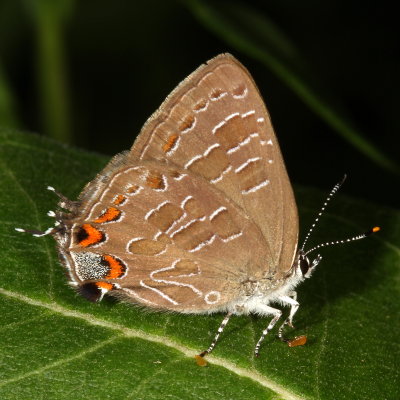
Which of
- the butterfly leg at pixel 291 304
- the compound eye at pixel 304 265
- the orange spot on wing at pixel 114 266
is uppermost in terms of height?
the compound eye at pixel 304 265

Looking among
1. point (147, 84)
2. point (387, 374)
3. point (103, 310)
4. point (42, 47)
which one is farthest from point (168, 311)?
point (147, 84)

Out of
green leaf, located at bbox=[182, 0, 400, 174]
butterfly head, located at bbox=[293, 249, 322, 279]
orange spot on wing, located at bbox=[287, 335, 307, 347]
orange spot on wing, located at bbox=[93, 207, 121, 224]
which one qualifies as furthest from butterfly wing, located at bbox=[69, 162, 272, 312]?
green leaf, located at bbox=[182, 0, 400, 174]

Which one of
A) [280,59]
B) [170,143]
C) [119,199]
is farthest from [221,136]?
[280,59]

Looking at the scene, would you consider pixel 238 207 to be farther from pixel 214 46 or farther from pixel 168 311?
pixel 214 46

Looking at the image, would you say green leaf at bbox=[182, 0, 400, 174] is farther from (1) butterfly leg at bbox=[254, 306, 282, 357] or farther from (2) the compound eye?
(1) butterfly leg at bbox=[254, 306, 282, 357]

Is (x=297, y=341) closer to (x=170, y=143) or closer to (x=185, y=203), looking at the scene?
(x=185, y=203)

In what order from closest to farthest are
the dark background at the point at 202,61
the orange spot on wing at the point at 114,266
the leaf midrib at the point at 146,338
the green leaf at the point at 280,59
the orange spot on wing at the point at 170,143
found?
the leaf midrib at the point at 146,338 < the orange spot on wing at the point at 170,143 < the orange spot on wing at the point at 114,266 < the green leaf at the point at 280,59 < the dark background at the point at 202,61

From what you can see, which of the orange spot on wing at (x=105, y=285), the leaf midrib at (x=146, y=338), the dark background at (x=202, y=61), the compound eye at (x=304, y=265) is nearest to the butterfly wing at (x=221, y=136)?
the compound eye at (x=304, y=265)

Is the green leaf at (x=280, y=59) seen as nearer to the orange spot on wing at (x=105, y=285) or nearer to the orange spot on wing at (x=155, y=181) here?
the orange spot on wing at (x=155, y=181)
